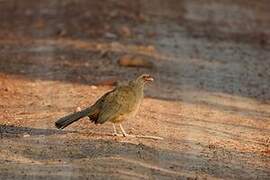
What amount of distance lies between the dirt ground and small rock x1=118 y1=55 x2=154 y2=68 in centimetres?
15

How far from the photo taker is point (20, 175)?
830 cm

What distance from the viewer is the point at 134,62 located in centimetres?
1499

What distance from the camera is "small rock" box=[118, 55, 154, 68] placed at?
14969mm

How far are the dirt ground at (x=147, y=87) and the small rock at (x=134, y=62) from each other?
0.15 m

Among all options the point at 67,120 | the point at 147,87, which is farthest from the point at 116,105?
the point at 147,87

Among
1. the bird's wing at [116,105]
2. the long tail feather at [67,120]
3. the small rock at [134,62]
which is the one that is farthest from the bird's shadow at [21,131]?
the small rock at [134,62]

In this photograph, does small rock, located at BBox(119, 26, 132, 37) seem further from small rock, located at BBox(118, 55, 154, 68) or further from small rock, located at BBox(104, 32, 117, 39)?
small rock, located at BBox(118, 55, 154, 68)

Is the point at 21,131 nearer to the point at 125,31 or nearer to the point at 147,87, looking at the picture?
the point at 147,87

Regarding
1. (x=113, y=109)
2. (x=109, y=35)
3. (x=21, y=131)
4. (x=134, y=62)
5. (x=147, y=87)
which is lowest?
(x=21, y=131)

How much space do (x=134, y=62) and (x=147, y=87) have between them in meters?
1.59

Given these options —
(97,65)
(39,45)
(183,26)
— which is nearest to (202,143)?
(97,65)

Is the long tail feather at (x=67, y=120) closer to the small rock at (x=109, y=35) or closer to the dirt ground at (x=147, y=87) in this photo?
the dirt ground at (x=147, y=87)

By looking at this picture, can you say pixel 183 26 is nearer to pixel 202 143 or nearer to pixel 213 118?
pixel 213 118

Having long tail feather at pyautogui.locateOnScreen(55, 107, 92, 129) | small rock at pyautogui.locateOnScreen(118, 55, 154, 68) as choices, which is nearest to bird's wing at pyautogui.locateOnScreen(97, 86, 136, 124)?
long tail feather at pyautogui.locateOnScreen(55, 107, 92, 129)
